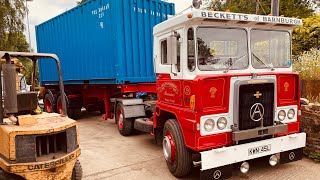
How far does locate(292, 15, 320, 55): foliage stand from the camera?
10125 mm

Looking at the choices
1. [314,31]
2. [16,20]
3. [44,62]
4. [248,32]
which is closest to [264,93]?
[248,32]

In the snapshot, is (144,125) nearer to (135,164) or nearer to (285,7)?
(135,164)

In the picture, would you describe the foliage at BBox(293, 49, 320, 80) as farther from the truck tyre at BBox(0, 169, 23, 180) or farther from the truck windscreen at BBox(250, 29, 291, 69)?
the truck tyre at BBox(0, 169, 23, 180)

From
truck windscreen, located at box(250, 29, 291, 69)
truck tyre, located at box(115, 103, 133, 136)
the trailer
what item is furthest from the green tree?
truck windscreen, located at box(250, 29, 291, 69)

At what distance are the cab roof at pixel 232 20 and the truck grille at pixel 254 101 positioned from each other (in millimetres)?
1007

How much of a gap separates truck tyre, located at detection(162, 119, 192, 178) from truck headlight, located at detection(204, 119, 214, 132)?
0.51 meters

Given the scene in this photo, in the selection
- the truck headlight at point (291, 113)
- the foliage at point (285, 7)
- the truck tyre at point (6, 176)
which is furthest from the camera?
the foliage at point (285, 7)

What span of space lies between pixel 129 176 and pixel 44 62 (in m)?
8.60

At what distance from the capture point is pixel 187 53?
14.3 feet

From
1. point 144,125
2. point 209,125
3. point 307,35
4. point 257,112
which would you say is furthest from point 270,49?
point 307,35

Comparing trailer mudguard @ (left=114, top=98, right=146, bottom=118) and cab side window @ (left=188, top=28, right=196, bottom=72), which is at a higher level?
cab side window @ (left=188, top=28, right=196, bottom=72)

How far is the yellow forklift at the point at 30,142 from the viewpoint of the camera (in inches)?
126

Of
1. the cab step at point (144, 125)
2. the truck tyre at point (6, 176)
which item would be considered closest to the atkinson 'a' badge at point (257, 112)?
the cab step at point (144, 125)

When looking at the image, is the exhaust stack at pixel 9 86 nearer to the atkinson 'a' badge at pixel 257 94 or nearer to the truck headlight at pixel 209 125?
the truck headlight at pixel 209 125
